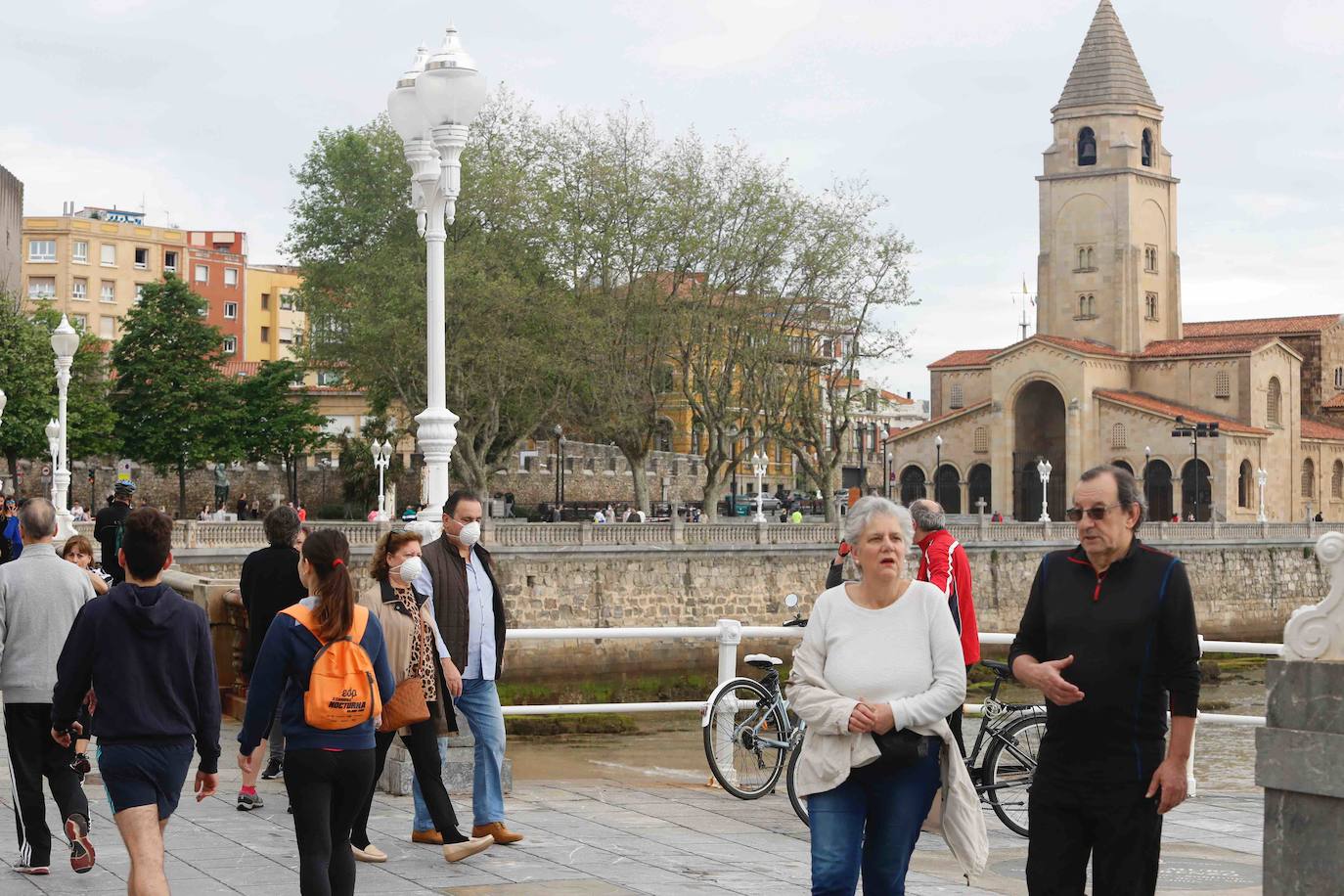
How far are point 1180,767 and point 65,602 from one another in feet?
16.3

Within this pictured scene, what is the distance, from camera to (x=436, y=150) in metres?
12.4

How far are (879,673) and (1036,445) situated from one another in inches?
3183

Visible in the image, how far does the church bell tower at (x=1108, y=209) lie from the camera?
86938 mm

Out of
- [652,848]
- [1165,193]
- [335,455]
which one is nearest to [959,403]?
[1165,193]

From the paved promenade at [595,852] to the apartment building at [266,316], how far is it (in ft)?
312

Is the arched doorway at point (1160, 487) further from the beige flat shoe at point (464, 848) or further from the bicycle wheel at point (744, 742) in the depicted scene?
the beige flat shoe at point (464, 848)

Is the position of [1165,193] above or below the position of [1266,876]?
above

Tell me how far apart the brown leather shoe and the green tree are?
54563mm

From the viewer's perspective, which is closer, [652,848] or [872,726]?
[872,726]

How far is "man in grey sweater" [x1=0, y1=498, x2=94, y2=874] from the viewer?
800 cm

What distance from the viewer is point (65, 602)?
807 centimetres

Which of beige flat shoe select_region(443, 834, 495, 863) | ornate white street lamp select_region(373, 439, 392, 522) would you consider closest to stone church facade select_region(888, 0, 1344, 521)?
ornate white street lamp select_region(373, 439, 392, 522)

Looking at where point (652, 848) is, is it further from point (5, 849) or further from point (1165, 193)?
point (1165, 193)

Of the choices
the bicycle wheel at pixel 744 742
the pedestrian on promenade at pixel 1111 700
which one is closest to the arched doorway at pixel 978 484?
the bicycle wheel at pixel 744 742
